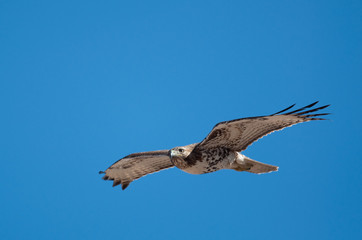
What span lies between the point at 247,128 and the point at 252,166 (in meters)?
1.02

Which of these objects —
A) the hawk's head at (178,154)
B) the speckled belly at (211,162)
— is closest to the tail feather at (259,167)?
the speckled belly at (211,162)

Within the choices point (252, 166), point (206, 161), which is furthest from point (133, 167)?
point (252, 166)

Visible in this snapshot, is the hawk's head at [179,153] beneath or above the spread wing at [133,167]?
beneath

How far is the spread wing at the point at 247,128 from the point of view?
736 cm

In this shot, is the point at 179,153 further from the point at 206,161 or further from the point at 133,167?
the point at 133,167

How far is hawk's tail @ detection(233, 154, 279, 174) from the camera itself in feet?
27.3

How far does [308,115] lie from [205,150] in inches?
68.2

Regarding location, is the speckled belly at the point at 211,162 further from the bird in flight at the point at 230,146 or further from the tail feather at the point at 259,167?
the tail feather at the point at 259,167

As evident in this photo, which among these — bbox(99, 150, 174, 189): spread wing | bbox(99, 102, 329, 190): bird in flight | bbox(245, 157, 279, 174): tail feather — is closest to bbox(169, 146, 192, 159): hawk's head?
bbox(99, 102, 329, 190): bird in flight

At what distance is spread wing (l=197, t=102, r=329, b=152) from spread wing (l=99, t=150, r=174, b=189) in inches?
55.4

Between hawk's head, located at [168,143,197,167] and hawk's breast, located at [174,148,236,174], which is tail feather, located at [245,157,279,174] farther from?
hawk's head, located at [168,143,197,167]

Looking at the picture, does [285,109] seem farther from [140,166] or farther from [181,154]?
[140,166]

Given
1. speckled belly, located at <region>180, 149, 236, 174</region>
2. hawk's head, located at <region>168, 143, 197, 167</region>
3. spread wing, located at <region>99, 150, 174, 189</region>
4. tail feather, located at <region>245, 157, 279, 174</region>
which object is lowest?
tail feather, located at <region>245, 157, 279, 174</region>

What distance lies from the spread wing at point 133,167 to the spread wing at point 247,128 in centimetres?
141
